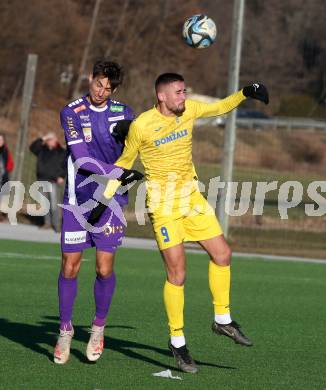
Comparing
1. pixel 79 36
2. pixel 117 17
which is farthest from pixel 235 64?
pixel 117 17

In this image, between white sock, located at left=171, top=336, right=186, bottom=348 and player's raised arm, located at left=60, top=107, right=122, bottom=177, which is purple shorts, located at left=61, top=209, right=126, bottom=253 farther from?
white sock, located at left=171, top=336, right=186, bottom=348

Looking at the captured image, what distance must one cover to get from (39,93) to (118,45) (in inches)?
316

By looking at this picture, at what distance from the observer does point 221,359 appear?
358 inches

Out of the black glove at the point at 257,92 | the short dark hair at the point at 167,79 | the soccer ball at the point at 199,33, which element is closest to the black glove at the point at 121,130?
the short dark hair at the point at 167,79

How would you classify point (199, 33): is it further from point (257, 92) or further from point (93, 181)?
point (93, 181)

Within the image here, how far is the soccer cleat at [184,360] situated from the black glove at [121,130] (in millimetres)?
1571

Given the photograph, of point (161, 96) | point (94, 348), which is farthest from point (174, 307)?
point (161, 96)

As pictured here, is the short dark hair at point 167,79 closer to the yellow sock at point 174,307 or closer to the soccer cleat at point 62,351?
the yellow sock at point 174,307

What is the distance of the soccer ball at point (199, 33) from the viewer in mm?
9742

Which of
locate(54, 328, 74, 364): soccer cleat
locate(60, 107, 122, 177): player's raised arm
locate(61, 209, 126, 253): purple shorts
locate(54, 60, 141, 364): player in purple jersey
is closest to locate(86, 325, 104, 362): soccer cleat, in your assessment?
locate(54, 60, 141, 364): player in purple jersey

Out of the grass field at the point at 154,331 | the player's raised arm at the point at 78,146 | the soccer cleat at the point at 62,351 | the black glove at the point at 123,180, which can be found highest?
the player's raised arm at the point at 78,146

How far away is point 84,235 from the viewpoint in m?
8.76

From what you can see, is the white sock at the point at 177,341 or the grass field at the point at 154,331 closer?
the grass field at the point at 154,331

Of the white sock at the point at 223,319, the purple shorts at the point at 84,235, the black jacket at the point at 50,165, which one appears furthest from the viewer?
the black jacket at the point at 50,165
